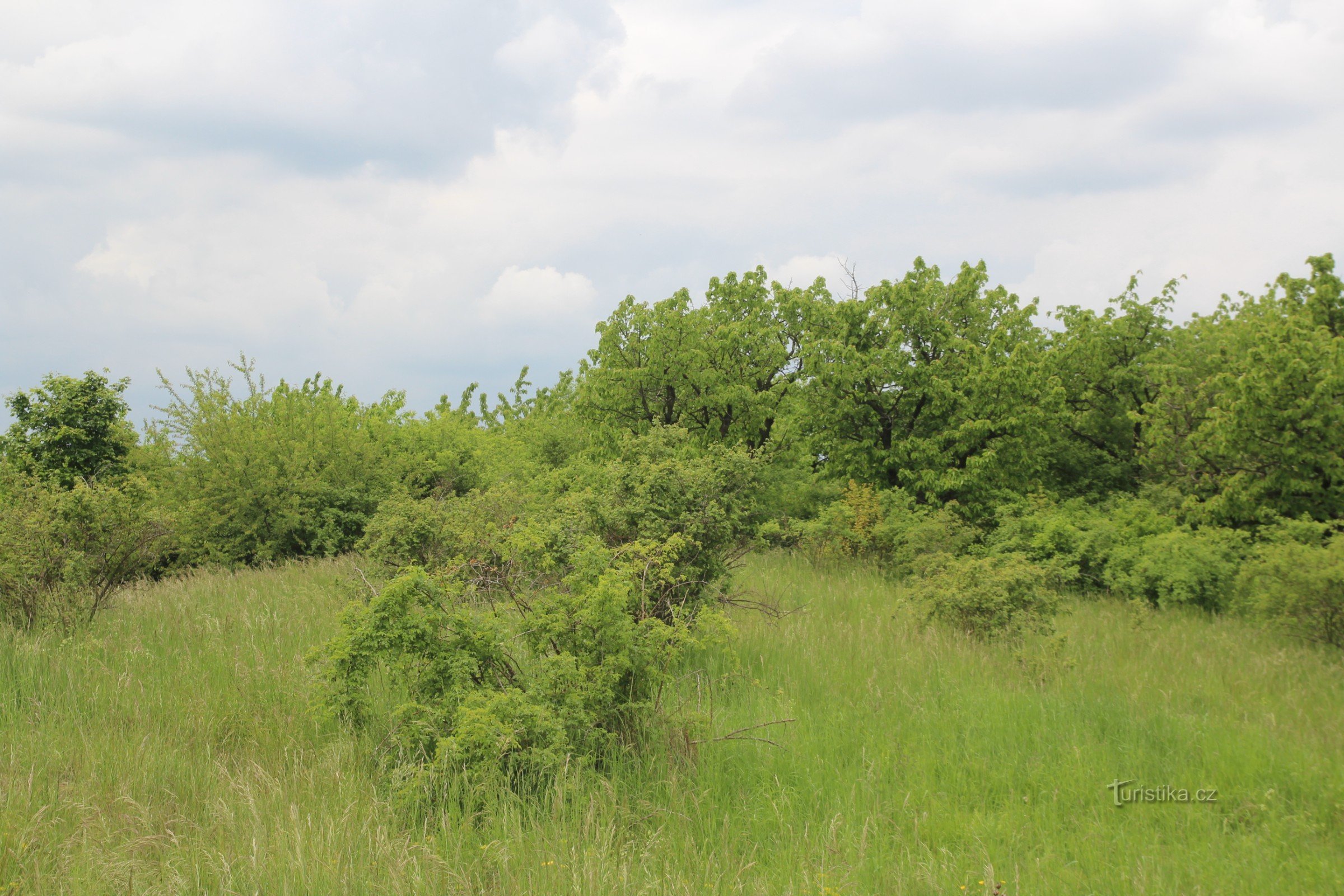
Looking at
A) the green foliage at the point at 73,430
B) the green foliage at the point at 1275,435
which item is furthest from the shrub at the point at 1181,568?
the green foliage at the point at 73,430

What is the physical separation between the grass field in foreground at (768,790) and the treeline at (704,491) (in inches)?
21.4

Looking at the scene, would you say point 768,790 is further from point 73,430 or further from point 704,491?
point 73,430

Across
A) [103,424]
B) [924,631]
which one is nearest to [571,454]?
[103,424]

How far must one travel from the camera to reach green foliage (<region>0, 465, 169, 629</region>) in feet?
27.6

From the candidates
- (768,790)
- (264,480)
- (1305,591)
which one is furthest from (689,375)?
(768,790)

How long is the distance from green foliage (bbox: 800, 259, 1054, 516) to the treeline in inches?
3.4

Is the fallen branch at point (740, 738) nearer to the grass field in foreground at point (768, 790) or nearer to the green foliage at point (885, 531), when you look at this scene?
the grass field in foreground at point (768, 790)

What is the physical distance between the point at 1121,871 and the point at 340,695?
4.71 metres

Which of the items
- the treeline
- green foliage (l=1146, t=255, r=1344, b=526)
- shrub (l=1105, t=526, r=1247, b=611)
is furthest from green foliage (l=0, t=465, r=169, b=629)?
green foliage (l=1146, t=255, r=1344, b=526)

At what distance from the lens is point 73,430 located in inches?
853

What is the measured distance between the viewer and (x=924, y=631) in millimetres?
8766

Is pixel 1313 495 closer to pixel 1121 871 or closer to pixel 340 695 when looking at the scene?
pixel 1121 871

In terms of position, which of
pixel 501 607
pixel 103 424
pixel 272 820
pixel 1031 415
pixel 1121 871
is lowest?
pixel 1121 871

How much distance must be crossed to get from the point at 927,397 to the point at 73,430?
22945mm
